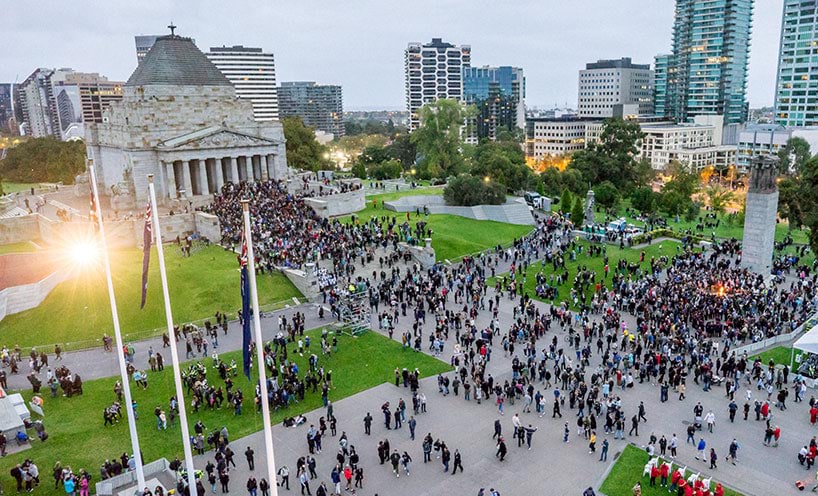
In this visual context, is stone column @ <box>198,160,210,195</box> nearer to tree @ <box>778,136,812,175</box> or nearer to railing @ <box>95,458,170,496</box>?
railing @ <box>95,458,170,496</box>

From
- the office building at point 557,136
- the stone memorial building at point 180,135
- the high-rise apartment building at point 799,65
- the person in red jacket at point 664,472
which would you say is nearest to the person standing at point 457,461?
the person in red jacket at point 664,472

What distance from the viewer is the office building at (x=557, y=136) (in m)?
153

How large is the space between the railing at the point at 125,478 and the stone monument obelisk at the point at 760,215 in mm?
39088

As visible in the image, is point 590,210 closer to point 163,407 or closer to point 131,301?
point 131,301

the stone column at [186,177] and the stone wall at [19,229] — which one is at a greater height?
the stone column at [186,177]

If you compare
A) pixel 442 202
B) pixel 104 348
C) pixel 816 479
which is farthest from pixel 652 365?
pixel 442 202

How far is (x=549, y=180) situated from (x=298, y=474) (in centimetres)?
6592

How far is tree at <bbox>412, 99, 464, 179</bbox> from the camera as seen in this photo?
84.0 m

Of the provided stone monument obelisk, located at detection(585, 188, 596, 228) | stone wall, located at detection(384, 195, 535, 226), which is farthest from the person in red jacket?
stone wall, located at detection(384, 195, 535, 226)

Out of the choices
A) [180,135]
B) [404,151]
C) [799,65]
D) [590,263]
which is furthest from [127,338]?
[799,65]

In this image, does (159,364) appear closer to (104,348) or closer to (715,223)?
(104,348)

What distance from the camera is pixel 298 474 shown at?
20.2m

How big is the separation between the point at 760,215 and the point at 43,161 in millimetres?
94460

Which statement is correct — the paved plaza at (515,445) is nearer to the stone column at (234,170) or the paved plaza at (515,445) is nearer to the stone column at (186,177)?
the stone column at (186,177)
